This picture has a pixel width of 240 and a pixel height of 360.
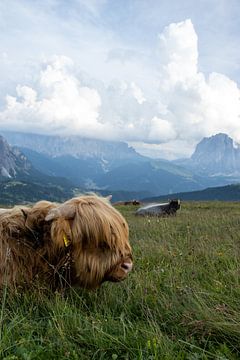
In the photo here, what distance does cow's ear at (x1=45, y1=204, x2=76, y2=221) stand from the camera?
514 centimetres

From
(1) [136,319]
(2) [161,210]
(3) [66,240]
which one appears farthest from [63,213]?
(2) [161,210]

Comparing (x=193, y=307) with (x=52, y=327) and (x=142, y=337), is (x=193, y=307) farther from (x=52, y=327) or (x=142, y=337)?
(x=52, y=327)

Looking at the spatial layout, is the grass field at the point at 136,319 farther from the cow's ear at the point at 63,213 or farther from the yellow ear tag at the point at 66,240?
the cow's ear at the point at 63,213

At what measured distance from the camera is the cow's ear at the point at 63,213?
16.9ft

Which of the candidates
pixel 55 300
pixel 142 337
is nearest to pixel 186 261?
pixel 55 300

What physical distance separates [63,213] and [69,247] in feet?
1.39

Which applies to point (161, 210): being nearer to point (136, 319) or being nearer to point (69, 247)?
point (69, 247)

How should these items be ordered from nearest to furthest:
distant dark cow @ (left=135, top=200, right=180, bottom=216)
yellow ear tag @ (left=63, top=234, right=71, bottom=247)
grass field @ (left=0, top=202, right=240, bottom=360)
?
grass field @ (left=0, top=202, right=240, bottom=360)
yellow ear tag @ (left=63, top=234, right=71, bottom=247)
distant dark cow @ (left=135, top=200, right=180, bottom=216)

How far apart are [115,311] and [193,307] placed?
99 cm

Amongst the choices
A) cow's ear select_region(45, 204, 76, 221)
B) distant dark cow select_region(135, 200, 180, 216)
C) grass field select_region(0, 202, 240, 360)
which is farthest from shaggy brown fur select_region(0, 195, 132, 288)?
distant dark cow select_region(135, 200, 180, 216)

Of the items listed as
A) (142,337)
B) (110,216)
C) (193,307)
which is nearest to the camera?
(142,337)

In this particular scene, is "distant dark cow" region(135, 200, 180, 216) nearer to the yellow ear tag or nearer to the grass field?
the grass field

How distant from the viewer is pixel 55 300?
16.3 feet

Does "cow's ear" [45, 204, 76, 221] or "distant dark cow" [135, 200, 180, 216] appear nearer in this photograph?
"cow's ear" [45, 204, 76, 221]
